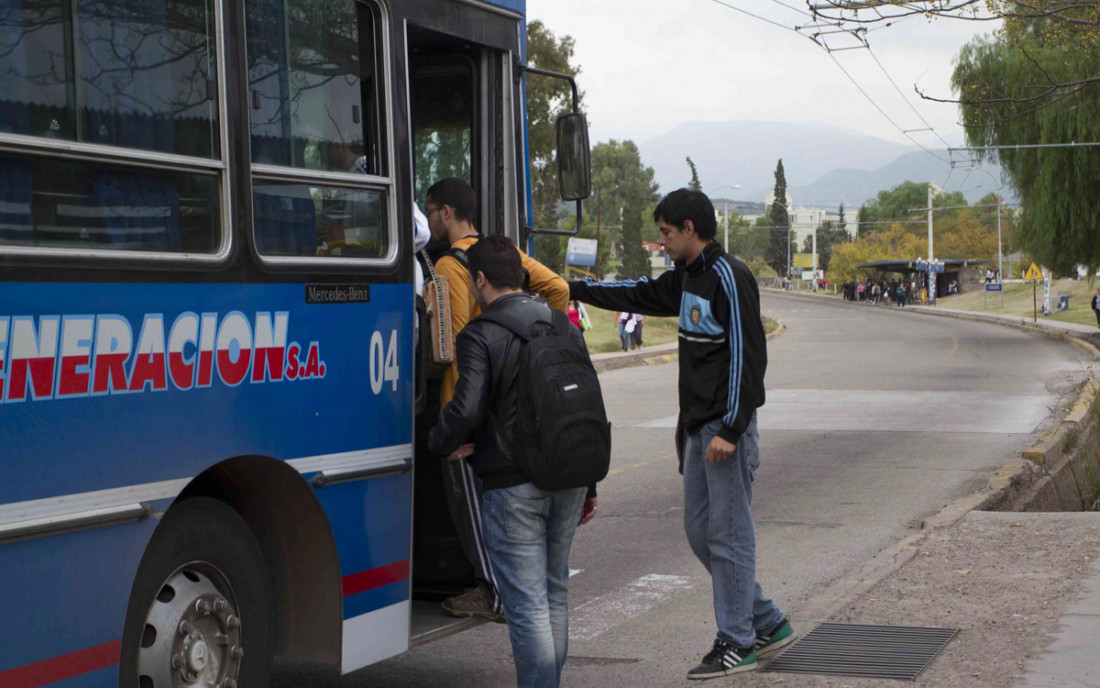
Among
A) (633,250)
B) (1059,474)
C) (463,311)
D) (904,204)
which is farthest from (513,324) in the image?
(904,204)

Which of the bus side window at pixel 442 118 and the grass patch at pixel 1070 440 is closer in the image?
the bus side window at pixel 442 118

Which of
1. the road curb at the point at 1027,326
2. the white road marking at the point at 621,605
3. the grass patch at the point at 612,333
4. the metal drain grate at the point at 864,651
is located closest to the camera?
the metal drain grate at the point at 864,651

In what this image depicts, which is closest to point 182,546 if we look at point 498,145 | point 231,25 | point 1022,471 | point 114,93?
point 114,93

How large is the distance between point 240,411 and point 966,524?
658cm

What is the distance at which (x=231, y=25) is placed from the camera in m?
4.06

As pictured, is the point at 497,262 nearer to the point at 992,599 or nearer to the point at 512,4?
the point at 512,4

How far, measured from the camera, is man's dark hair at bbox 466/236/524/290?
4586mm

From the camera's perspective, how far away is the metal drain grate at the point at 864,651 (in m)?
5.66

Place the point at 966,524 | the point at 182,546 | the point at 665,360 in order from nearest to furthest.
Answer: the point at 182,546 < the point at 966,524 < the point at 665,360

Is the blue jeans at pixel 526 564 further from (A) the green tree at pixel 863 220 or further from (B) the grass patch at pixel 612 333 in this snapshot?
(A) the green tree at pixel 863 220

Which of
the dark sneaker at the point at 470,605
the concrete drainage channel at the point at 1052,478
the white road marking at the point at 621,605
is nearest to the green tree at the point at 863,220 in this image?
the concrete drainage channel at the point at 1052,478

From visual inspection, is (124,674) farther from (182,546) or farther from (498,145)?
Result: (498,145)

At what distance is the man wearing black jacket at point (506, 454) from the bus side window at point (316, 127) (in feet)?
1.70

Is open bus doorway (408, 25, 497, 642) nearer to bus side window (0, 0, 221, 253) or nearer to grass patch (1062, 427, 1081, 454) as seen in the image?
bus side window (0, 0, 221, 253)
